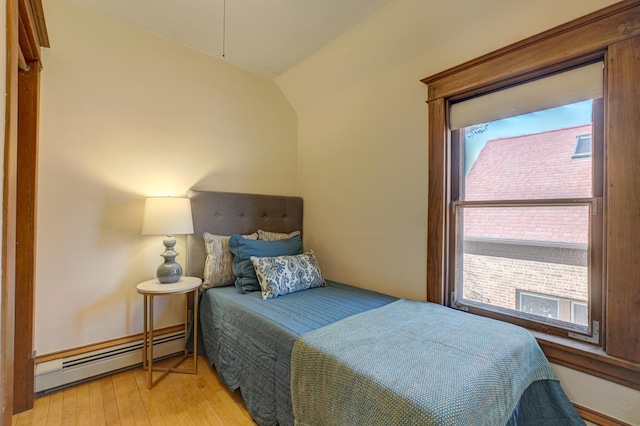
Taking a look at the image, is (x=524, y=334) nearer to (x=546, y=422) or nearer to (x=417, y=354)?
(x=546, y=422)

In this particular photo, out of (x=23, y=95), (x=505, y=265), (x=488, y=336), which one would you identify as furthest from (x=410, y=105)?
(x=23, y=95)

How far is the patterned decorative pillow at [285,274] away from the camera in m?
2.05

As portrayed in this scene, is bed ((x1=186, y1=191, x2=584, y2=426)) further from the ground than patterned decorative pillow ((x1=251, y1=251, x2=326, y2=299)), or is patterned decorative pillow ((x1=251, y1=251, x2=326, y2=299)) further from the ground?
patterned decorative pillow ((x1=251, y1=251, x2=326, y2=299))

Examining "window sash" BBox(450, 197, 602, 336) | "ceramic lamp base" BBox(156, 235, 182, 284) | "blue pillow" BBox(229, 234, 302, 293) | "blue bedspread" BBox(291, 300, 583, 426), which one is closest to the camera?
"blue bedspread" BBox(291, 300, 583, 426)

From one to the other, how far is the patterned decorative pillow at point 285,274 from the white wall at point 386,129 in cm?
42

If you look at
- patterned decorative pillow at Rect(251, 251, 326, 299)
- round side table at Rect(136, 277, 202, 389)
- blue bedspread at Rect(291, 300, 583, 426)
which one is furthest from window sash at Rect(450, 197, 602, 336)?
round side table at Rect(136, 277, 202, 389)

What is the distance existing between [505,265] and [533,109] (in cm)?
90

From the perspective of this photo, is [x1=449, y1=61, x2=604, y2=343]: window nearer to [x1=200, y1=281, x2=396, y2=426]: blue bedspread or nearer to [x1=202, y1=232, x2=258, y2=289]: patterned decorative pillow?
[x1=200, y1=281, x2=396, y2=426]: blue bedspread

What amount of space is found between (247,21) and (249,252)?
1732 millimetres

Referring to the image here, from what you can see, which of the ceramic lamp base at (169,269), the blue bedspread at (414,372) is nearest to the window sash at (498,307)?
the blue bedspread at (414,372)

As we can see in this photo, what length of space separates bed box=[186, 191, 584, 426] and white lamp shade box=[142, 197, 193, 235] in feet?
1.88

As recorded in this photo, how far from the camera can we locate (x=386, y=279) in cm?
227

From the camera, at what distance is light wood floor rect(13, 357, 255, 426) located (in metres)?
1.61

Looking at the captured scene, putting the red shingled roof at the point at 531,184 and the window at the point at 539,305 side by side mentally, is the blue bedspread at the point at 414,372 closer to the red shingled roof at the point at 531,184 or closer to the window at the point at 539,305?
the window at the point at 539,305
